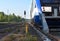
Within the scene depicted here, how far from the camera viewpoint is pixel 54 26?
20.5 metres

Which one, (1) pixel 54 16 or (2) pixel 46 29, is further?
(1) pixel 54 16

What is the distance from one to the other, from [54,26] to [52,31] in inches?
29.6

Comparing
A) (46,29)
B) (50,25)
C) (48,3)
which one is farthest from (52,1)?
(46,29)

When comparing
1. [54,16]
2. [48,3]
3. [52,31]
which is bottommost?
[52,31]

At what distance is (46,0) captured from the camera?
2100 cm

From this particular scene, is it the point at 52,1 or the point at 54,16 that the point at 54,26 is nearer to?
the point at 54,16

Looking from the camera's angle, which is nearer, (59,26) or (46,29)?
(46,29)

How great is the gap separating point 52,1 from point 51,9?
0.83m

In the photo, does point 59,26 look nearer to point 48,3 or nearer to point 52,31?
point 52,31

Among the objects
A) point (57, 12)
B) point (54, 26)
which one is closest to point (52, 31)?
point (54, 26)

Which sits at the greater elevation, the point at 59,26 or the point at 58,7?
the point at 58,7

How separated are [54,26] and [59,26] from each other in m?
0.48

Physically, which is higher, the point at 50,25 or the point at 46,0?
the point at 46,0

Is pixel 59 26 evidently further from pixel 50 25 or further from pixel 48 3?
pixel 48 3
